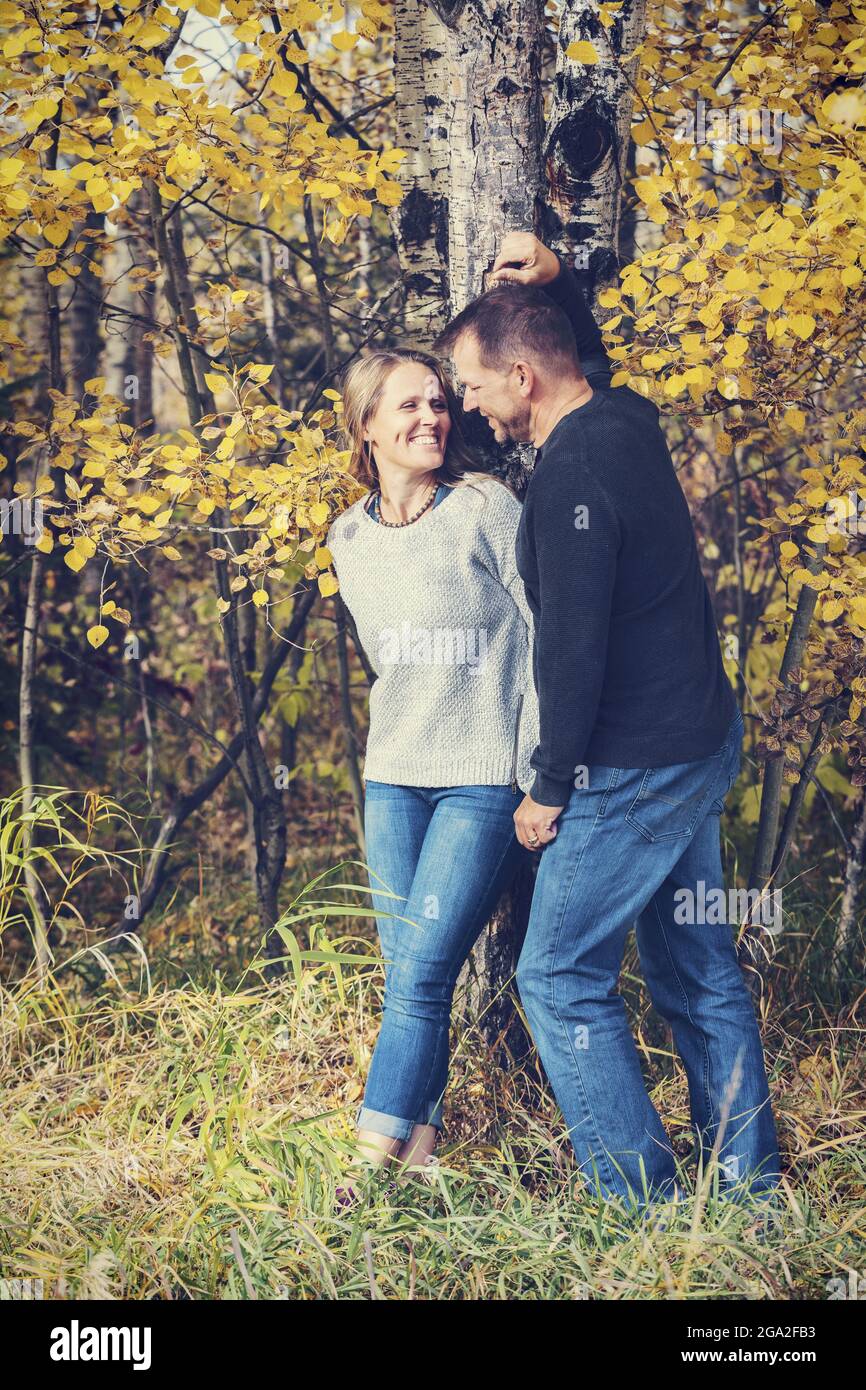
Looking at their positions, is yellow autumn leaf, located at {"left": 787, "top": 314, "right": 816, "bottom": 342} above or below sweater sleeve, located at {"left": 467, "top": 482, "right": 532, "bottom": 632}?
above

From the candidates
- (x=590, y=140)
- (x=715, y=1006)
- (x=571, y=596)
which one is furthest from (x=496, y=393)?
(x=715, y=1006)

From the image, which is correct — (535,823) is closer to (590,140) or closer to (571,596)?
(571,596)

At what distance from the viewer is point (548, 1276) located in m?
2.51

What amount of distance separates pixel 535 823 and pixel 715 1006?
0.59 meters

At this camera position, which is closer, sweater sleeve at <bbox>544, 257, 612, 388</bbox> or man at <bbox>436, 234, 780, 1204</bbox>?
man at <bbox>436, 234, 780, 1204</bbox>

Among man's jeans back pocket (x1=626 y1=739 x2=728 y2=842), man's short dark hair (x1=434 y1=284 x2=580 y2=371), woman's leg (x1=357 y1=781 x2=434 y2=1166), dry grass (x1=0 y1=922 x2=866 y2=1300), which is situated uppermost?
man's short dark hair (x1=434 y1=284 x2=580 y2=371)

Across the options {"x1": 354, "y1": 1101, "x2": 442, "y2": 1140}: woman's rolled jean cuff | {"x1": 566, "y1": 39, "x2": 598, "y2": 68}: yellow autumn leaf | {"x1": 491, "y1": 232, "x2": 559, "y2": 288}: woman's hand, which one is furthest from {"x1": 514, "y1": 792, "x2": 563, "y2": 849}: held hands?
{"x1": 566, "y1": 39, "x2": 598, "y2": 68}: yellow autumn leaf

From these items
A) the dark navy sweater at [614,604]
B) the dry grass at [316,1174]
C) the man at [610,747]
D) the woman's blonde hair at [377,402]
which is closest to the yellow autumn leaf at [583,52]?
the man at [610,747]

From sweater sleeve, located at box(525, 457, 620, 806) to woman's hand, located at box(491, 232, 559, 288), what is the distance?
63 cm

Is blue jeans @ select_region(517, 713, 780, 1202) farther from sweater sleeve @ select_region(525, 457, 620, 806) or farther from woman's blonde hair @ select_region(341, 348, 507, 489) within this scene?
woman's blonde hair @ select_region(341, 348, 507, 489)

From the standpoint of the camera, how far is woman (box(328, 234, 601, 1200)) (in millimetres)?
2662

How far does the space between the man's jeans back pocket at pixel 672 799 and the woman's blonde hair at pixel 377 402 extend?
0.81 meters

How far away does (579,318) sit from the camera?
9.12 feet
